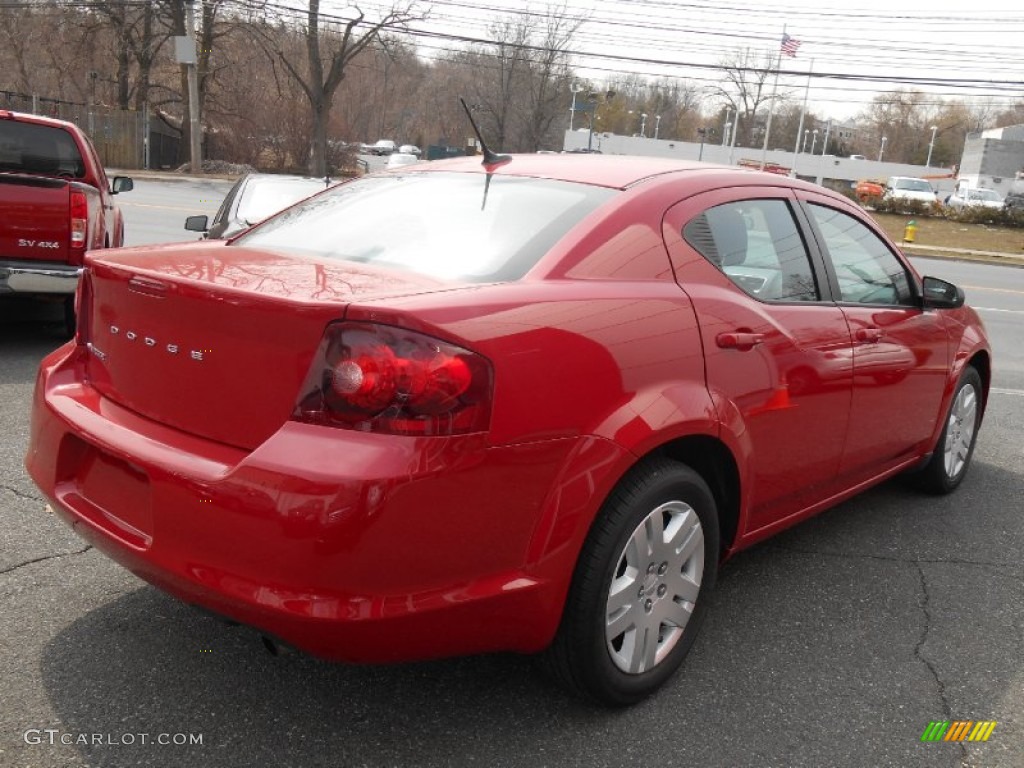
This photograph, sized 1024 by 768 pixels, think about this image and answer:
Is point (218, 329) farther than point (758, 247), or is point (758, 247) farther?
point (758, 247)

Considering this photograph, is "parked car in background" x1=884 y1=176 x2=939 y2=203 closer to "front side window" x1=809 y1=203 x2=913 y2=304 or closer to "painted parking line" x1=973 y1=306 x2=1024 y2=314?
"painted parking line" x1=973 y1=306 x2=1024 y2=314

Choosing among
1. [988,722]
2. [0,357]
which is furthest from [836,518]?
[0,357]

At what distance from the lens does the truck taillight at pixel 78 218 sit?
6656mm

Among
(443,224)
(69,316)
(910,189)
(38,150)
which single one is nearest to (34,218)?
(69,316)

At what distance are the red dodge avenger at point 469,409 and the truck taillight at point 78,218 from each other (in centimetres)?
396

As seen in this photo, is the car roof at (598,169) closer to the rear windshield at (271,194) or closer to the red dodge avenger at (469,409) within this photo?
the red dodge avenger at (469,409)

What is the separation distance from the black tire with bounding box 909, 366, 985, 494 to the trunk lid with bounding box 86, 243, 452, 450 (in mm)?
3283

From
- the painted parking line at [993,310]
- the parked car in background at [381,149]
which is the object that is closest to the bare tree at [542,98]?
the parked car in background at [381,149]

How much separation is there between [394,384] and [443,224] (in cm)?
94

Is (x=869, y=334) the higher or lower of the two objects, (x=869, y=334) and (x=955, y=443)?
the higher

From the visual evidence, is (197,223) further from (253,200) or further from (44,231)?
(44,231)

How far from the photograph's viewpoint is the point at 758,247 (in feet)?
10.8

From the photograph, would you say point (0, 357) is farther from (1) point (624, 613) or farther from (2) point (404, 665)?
(1) point (624, 613)

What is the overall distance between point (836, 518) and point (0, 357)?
577 cm
